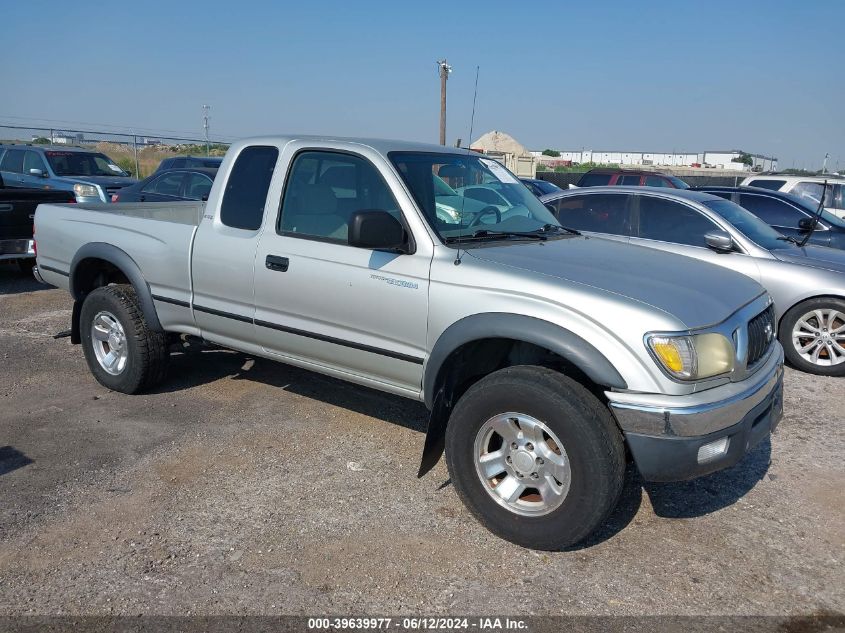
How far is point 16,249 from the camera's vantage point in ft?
29.3

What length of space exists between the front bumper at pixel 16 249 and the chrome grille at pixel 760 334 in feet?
27.5

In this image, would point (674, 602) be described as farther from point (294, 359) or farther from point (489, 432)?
point (294, 359)

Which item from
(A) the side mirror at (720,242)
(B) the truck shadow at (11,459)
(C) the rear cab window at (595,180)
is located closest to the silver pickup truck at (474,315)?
(B) the truck shadow at (11,459)

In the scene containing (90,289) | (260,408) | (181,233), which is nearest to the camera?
(181,233)

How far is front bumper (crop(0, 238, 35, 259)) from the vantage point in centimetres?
881

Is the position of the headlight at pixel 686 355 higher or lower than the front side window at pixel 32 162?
lower

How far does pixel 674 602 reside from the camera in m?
3.10

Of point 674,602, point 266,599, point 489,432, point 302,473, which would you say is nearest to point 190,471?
point 302,473

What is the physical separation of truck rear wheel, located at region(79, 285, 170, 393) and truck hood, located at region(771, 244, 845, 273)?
561cm

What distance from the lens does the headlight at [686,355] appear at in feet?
10.2

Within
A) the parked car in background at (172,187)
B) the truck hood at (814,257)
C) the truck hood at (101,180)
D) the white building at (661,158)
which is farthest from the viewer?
the white building at (661,158)

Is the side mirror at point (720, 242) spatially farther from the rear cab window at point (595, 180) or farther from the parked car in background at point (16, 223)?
the rear cab window at point (595, 180)

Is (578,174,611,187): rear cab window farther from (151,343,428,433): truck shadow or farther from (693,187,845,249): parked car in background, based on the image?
(151,343,428,433): truck shadow

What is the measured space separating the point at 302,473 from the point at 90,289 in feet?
8.97
